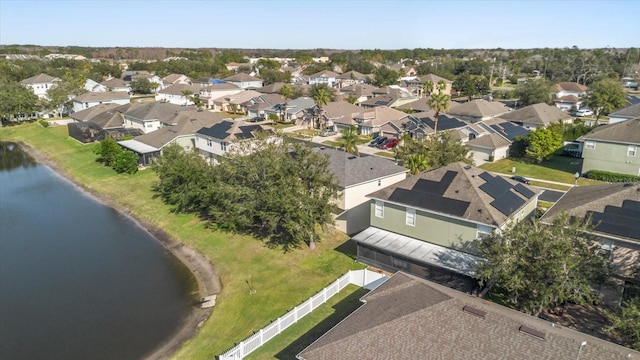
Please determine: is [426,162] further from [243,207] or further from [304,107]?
[304,107]

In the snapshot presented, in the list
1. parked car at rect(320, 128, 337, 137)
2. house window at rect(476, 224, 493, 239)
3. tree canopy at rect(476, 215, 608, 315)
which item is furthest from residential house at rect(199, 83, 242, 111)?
tree canopy at rect(476, 215, 608, 315)

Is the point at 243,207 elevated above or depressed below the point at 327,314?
above

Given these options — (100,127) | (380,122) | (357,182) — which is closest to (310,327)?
(357,182)

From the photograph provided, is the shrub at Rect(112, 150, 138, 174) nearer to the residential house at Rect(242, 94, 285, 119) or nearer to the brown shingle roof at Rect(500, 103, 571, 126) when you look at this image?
the residential house at Rect(242, 94, 285, 119)

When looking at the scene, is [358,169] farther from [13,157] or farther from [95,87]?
[95,87]

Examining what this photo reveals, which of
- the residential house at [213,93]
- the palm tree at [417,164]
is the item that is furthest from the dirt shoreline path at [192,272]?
the residential house at [213,93]

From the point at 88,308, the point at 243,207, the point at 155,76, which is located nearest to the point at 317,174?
the point at 243,207
